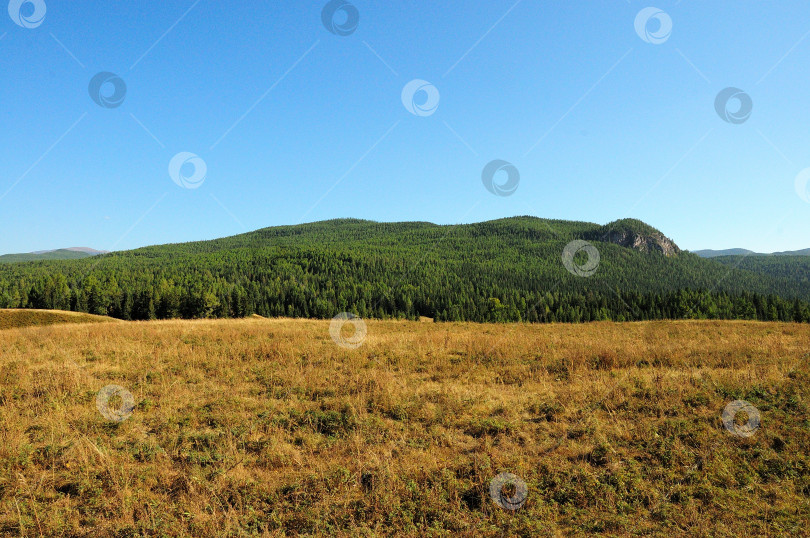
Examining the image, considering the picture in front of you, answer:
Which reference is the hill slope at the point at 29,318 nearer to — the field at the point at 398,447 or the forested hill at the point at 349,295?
the field at the point at 398,447

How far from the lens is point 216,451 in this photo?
21.7ft

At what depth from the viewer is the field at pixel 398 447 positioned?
4875 mm

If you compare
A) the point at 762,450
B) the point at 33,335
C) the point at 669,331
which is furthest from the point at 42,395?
the point at 669,331

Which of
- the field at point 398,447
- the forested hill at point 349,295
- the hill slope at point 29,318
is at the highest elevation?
the forested hill at point 349,295

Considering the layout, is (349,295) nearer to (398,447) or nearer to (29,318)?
(29,318)

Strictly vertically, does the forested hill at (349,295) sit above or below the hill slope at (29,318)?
above

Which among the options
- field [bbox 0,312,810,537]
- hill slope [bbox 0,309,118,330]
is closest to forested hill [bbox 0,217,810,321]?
hill slope [bbox 0,309,118,330]

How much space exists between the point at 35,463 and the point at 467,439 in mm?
7269

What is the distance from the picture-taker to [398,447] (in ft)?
22.1

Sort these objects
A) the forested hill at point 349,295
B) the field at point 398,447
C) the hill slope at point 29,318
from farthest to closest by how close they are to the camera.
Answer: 1. the forested hill at point 349,295
2. the hill slope at point 29,318
3. the field at point 398,447

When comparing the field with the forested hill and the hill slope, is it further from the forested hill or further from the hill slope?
the forested hill

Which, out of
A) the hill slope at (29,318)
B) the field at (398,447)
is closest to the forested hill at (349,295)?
the hill slope at (29,318)

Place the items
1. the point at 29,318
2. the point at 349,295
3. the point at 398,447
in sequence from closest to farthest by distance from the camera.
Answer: the point at 398,447 → the point at 29,318 → the point at 349,295

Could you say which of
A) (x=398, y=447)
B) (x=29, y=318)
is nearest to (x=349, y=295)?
(x=29, y=318)
